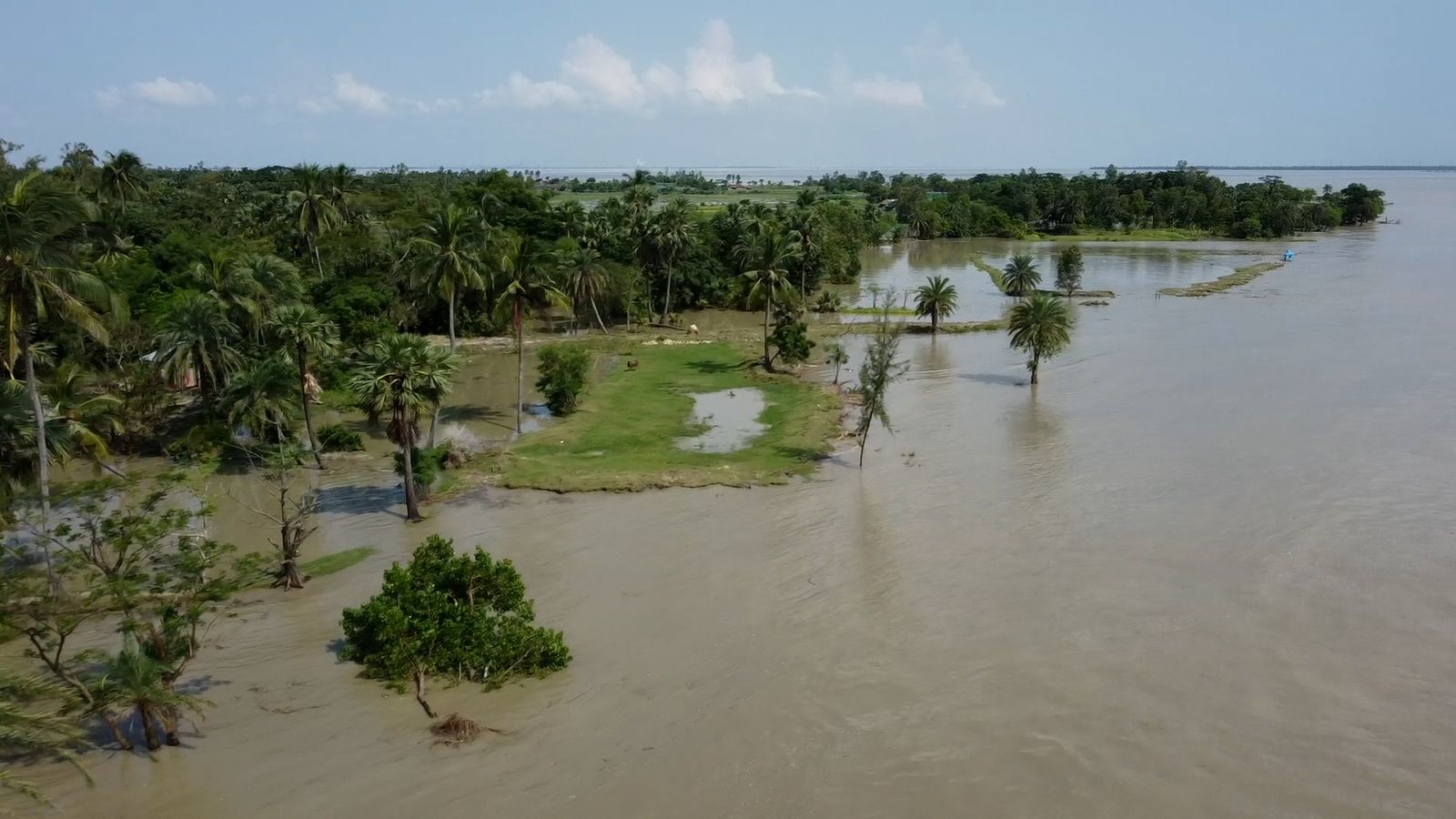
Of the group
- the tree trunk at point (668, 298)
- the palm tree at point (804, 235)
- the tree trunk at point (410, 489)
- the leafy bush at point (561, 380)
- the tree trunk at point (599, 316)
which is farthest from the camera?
the tree trunk at point (668, 298)

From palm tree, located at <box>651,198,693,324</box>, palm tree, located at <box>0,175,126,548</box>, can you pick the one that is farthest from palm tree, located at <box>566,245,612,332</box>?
palm tree, located at <box>0,175,126,548</box>

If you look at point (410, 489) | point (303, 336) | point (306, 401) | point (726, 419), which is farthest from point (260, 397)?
point (726, 419)

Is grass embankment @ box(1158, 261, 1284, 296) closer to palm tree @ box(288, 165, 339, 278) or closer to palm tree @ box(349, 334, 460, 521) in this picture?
palm tree @ box(288, 165, 339, 278)

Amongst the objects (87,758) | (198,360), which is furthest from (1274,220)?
(87,758)

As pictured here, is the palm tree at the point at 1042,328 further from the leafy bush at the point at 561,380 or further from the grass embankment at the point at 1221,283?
the grass embankment at the point at 1221,283

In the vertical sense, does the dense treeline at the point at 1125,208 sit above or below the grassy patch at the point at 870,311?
above

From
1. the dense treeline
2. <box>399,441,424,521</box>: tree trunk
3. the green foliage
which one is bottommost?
<box>399,441,424,521</box>: tree trunk

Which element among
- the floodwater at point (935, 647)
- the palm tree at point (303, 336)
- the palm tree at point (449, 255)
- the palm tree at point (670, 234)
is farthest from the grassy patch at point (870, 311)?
the palm tree at point (303, 336)
